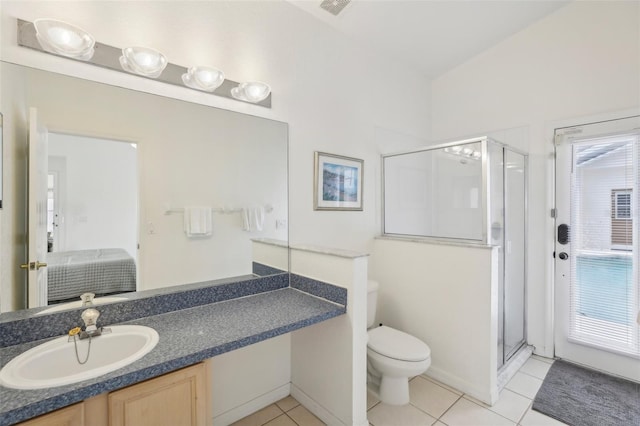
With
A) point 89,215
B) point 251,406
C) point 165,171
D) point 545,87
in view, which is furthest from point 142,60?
point 545,87

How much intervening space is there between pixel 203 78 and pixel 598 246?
3164mm

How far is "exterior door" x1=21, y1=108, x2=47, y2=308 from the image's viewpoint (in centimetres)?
126

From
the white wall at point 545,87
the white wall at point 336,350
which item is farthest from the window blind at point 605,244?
the white wall at point 336,350

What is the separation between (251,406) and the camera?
189cm

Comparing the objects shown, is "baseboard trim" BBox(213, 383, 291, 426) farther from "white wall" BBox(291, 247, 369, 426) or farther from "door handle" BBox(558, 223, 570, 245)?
"door handle" BBox(558, 223, 570, 245)

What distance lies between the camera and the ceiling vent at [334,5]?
6.84 feet

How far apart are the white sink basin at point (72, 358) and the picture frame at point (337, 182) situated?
136 centimetres

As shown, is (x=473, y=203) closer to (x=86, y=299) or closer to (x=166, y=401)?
(x=166, y=401)

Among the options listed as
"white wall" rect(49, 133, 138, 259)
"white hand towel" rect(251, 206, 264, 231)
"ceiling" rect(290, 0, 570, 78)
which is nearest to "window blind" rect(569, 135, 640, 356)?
"ceiling" rect(290, 0, 570, 78)

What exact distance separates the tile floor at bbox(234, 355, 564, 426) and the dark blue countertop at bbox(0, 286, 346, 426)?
77 cm

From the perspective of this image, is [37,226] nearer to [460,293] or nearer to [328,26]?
[328,26]

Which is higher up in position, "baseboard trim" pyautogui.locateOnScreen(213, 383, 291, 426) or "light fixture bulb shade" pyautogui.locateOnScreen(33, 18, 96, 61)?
"light fixture bulb shade" pyautogui.locateOnScreen(33, 18, 96, 61)

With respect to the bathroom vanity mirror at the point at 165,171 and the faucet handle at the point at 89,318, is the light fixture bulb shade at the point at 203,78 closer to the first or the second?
the bathroom vanity mirror at the point at 165,171

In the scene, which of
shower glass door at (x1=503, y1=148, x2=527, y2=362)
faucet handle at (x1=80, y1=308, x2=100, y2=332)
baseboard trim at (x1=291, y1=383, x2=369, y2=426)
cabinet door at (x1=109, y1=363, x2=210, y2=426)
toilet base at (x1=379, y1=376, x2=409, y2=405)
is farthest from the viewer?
shower glass door at (x1=503, y1=148, x2=527, y2=362)
